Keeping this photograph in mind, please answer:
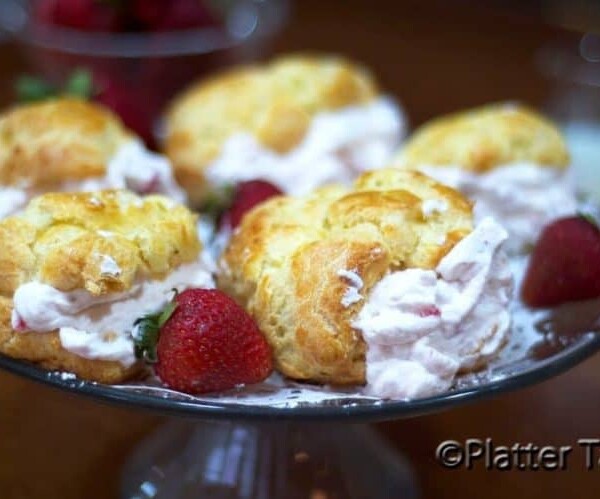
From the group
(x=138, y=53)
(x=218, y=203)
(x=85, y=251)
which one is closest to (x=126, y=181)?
(x=218, y=203)

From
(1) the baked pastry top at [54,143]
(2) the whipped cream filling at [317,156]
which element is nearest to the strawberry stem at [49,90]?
(1) the baked pastry top at [54,143]

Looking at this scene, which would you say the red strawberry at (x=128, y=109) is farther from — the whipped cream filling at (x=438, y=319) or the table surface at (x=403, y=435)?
the whipped cream filling at (x=438, y=319)

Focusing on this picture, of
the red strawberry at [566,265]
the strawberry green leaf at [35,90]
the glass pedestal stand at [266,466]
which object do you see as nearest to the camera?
the red strawberry at [566,265]

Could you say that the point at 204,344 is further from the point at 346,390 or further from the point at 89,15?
the point at 89,15

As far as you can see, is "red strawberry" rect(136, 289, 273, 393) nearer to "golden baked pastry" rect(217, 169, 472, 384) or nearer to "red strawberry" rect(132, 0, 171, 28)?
"golden baked pastry" rect(217, 169, 472, 384)

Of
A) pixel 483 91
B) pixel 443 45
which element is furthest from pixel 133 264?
pixel 443 45
